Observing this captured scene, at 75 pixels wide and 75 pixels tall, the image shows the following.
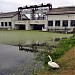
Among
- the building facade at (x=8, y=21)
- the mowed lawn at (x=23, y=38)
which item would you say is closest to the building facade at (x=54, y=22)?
the building facade at (x=8, y=21)

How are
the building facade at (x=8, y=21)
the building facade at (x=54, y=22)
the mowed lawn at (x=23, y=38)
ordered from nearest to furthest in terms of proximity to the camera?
the mowed lawn at (x=23, y=38) → the building facade at (x=54, y=22) → the building facade at (x=8, y=21)

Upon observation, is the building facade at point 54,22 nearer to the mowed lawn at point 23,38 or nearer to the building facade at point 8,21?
the building facade at point 8,21

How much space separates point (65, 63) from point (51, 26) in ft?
82.2

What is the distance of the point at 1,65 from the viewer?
7.70 metres

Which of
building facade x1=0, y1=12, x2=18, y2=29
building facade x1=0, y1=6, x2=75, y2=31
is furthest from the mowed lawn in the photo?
building facade x1=0, y1=12, x2=18, y2=29

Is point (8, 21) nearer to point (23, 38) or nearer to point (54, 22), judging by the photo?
point (54, 22)

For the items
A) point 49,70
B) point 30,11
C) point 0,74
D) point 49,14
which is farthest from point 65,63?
point 30,11

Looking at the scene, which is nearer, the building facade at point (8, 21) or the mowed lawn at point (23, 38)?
the mowed lawn at point (23, 38)

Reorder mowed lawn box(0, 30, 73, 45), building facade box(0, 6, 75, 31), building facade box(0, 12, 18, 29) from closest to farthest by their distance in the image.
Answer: mowed lawn box(0, 30, 73, 45), building facade box(0, 6, 75, 31), building facade box(0, 12, 18, 29)

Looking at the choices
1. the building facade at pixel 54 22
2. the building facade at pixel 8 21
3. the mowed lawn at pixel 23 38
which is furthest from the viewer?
the building facade at pixel 8 21

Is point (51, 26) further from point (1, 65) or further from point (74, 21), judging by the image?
point (1, 65)

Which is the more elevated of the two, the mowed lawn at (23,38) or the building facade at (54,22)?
the building facade at (54,22)

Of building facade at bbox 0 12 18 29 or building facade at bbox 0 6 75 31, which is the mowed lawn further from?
building facade at bbox 0 12 18 29

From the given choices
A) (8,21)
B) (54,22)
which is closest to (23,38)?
(54,22)
